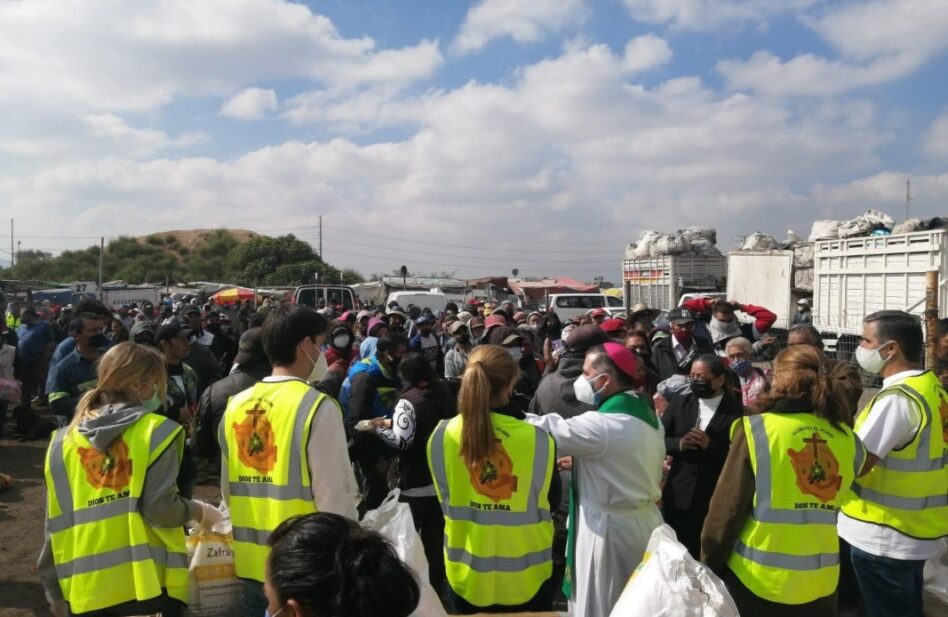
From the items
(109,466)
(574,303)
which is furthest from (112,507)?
(574,303)

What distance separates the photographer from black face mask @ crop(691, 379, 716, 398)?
4066 mm

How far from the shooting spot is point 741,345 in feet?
18.0

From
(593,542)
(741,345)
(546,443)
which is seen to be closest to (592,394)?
(546,443)

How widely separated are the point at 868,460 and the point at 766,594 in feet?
2.96

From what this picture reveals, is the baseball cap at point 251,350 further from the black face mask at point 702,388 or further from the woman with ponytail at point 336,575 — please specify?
the woman with ponytail at point 336,575

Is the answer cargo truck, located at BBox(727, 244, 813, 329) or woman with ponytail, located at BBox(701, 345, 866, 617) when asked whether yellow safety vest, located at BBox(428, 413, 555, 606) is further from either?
cargo truck, located at BBox(727, 244, 813, 329)

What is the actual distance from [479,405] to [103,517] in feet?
5.04

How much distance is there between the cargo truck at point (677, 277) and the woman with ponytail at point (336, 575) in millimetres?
19183

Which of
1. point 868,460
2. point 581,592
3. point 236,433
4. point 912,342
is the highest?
point 912,342

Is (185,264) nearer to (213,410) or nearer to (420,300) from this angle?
(420,300)

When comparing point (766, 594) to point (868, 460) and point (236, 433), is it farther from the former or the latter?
point (236, 433)

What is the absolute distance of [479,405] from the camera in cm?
299

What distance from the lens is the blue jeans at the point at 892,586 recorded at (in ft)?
10.7

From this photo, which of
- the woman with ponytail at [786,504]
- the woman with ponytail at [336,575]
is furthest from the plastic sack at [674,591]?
the woman with ponytail at [336,575]
